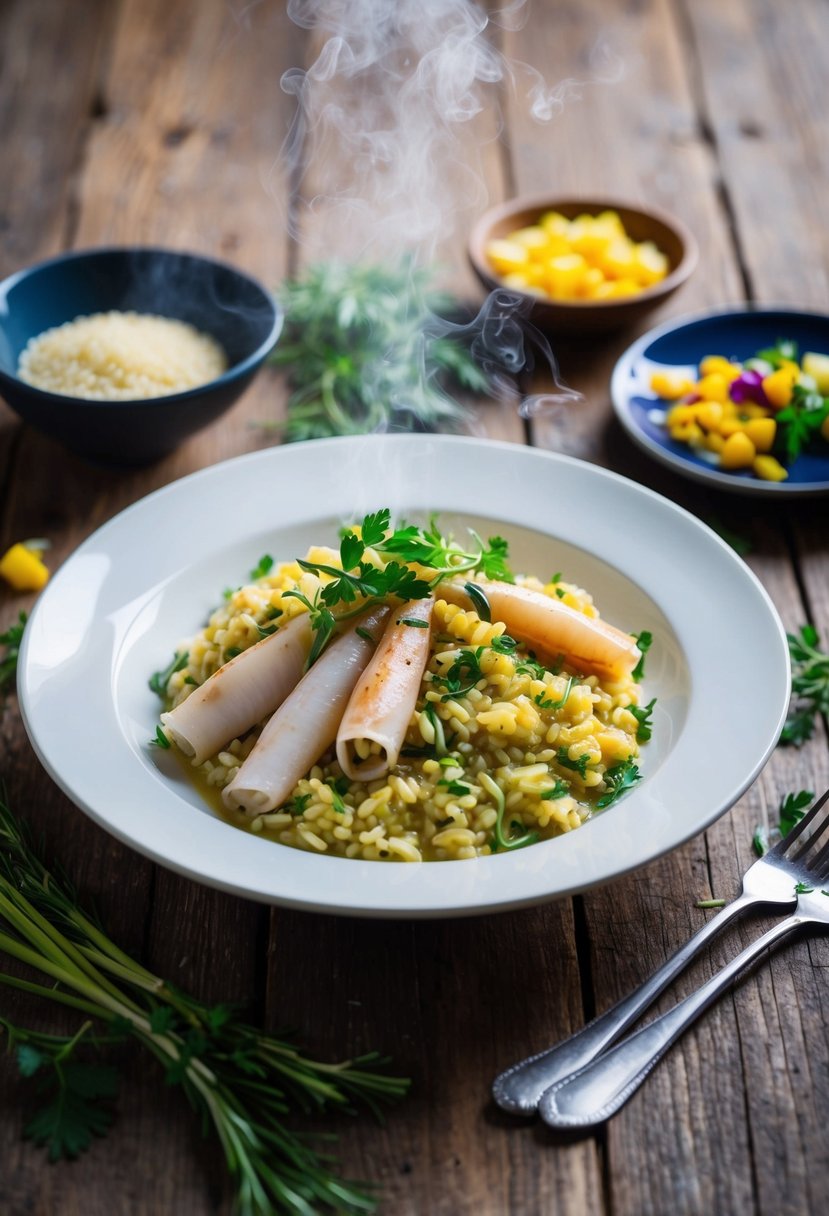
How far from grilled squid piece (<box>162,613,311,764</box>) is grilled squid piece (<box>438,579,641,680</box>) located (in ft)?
1.26

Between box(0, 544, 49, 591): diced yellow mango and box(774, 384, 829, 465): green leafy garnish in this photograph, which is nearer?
box(0, 544, 49, 591): diced yellow mango

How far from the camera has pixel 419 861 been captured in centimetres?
231

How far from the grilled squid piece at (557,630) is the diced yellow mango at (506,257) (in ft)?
6.86

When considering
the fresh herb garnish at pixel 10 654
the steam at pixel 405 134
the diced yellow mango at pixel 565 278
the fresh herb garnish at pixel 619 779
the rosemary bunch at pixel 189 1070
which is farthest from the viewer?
the steam at pixel 405 134

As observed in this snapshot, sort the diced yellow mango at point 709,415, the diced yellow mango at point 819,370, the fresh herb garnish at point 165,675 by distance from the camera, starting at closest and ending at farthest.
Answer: the fresh herb garnish at point 165,675 < the diced yellow mango at point 709,415 < the diced yellow mango at point 819,370

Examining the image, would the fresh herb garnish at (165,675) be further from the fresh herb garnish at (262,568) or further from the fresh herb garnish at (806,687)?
the fresh herb garnish at (806,687)

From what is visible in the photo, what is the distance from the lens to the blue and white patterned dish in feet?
12.1

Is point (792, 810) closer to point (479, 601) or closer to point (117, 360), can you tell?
point (479, 601)

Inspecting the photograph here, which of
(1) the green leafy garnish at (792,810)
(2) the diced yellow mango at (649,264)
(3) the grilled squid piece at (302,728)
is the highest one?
(3) the grilled squid piece at (302,728)

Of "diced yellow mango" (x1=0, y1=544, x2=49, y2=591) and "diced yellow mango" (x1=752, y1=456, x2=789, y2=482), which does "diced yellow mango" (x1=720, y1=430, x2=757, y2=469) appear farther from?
"diced yellow mango" (x1=0, y1=544, x2=49, y2=591)

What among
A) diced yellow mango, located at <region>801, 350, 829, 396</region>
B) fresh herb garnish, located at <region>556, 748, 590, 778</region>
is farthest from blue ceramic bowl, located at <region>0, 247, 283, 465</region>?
diced yellow mango, located at <region>801, 350, 829, 396</region>

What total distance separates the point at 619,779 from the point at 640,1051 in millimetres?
584

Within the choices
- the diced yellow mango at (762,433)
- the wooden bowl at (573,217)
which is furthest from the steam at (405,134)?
the diced yellow mango at (762,433)

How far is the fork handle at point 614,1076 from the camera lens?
2.08 m
